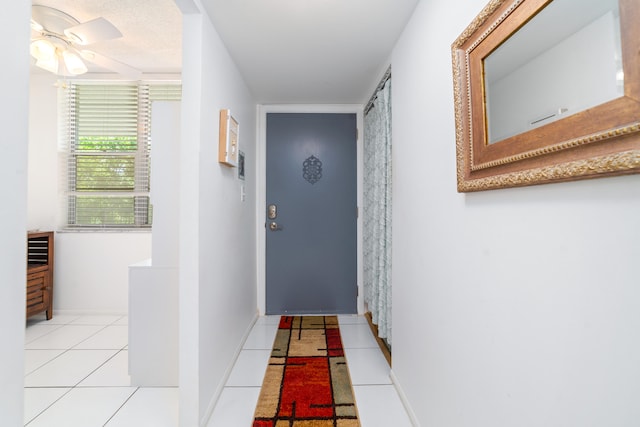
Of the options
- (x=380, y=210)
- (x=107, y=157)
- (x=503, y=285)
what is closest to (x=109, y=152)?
(x=107, y=157)

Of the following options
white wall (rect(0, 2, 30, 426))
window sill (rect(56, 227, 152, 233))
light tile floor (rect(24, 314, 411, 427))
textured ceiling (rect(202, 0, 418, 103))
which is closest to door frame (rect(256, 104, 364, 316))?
textured ceiling (rect(202, 0, 418, 103))

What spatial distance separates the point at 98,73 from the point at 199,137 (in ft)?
8.80

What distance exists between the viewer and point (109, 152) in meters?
3.37

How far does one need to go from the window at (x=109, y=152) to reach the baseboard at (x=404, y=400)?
2.82m

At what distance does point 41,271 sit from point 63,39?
84.8 inches

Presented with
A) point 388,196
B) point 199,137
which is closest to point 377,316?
point 388,196

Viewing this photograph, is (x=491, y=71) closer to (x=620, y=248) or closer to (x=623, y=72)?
(x=623, y=72)

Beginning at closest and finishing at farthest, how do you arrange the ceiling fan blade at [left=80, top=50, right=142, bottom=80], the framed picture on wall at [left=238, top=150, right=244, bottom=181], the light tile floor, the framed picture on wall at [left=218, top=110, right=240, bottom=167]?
1. the light tile floor
2. the framed picture on wall at [left=218, top=110, right=240, bottom=167]
3. the ceiling fan blade at [left=80, top=50, right=142, bottom=80]
4. the framed picture on wall at [left=238, top=150, right=244, bottom=181]

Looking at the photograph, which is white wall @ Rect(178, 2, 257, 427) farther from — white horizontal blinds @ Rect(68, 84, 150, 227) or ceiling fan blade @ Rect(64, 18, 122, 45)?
white horizontal blinds @ Rect(68, 84, 150, 227)

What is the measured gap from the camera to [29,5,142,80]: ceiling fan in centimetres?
206

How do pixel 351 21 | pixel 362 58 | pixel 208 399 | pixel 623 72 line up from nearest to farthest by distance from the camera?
1. pixel 623 72
2. pixel 208 399
3. pixel 351 21
4. pixel 362 58

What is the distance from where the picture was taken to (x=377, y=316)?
266cm

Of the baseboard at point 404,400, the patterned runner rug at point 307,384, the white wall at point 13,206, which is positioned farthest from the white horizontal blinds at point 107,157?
the white wall at point 13,206

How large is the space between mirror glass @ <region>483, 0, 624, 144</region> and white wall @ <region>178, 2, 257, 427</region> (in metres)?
1.34
